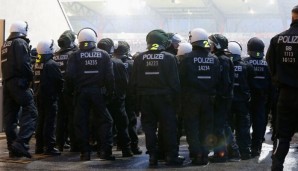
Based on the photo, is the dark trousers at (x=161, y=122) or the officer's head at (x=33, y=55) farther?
the officer's head at (x=33, y=55)

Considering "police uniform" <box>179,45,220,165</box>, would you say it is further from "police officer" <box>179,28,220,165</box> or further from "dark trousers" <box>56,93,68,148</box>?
"dark trousers" <box>56,93,68,148</box>

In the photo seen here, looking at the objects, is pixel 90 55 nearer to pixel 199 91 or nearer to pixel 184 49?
pixel 199 91

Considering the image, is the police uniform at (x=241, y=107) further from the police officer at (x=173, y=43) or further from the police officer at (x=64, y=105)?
the police officer at (x=64, y=105)

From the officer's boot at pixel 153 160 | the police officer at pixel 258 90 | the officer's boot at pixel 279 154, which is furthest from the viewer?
the police officer at pixel 258 90

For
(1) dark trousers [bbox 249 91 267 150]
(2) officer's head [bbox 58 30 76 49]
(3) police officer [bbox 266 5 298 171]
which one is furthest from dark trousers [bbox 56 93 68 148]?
(3) police officer [bbox 266 5 298 171]

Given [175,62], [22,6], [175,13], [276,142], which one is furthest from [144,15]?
[276,142]

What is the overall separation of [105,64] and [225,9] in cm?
1660

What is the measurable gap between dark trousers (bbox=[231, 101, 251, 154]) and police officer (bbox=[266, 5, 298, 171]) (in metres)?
2.00

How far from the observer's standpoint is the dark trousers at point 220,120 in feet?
A: 22.0

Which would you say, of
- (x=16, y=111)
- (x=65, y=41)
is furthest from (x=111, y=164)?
(x=65, y=41)

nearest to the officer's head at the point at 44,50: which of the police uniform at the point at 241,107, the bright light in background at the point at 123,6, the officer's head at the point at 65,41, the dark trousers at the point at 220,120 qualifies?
the officer's head at the point at 65,41

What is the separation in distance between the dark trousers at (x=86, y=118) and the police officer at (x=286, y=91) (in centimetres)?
240

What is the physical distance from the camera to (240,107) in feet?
23.2

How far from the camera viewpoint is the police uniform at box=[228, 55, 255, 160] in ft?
23.1
